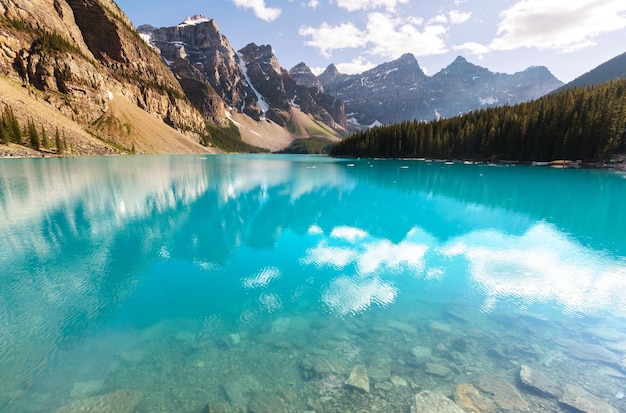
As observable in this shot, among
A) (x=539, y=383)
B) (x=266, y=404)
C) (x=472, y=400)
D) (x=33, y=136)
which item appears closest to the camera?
(x=266, y=404)

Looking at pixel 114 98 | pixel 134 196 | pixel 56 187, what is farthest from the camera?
pixel 114 98

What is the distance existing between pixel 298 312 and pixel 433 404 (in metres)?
4.64

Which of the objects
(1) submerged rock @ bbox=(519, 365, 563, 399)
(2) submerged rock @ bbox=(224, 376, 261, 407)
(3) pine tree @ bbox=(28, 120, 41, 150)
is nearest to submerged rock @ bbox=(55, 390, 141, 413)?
(2) submerged rock @ bbox=(224, 376, 261, 407)

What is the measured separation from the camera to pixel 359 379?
21.2 feet

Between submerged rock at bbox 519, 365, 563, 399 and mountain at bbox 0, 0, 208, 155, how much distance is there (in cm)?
10808

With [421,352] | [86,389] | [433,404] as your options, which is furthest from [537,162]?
→ [86,389]

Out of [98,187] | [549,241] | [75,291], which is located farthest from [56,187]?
[549,241]

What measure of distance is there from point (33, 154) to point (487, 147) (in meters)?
136

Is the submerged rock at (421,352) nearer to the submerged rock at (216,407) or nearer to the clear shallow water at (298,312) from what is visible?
the clear shallow water at (298,312)

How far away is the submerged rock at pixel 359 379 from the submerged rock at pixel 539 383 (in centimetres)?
355

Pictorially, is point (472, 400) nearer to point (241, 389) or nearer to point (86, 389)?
point (241, 389)

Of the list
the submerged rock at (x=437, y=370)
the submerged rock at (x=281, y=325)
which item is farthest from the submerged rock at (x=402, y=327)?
the submerged rock at (x=281, y=325)

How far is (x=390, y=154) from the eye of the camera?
128m

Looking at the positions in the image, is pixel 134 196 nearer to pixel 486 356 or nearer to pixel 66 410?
pixel 66 410
